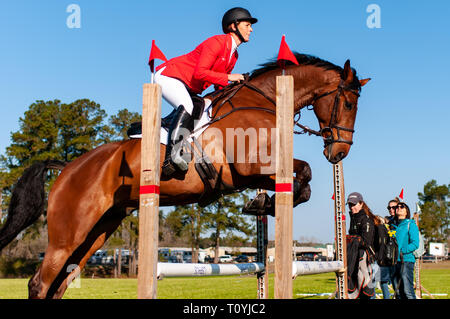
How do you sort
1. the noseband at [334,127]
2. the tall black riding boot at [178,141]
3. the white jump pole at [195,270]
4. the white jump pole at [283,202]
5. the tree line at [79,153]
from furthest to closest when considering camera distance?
the tree line at [79,153]
the noseband at [334,127]
the tall black riding boot at [178,141]
the white jump pole at [195,270]
the white jump pole at [283,202]

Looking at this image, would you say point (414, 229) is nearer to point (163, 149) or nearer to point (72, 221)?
point (163, 149)

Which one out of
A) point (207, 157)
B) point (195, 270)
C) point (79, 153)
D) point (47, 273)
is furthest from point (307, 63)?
point (79, 153)

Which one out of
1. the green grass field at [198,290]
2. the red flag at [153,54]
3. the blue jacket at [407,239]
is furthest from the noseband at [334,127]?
the green grass field at [198,290]

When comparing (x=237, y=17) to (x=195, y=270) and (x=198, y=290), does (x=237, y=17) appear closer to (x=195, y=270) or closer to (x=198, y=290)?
(x=195, y=270)

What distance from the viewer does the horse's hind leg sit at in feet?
14.9

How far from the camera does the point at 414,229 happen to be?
269 inches

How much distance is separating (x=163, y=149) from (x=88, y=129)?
103 ft

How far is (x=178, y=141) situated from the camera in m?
4.04

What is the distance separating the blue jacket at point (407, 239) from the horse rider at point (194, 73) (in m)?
4.14

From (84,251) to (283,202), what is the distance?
2.79 meters

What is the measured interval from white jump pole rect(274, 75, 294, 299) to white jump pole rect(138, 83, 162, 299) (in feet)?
2.54

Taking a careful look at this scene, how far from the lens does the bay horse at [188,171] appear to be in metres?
4.12

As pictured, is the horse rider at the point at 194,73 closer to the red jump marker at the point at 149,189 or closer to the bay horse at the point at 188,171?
the bay horse at the point at 188,171
